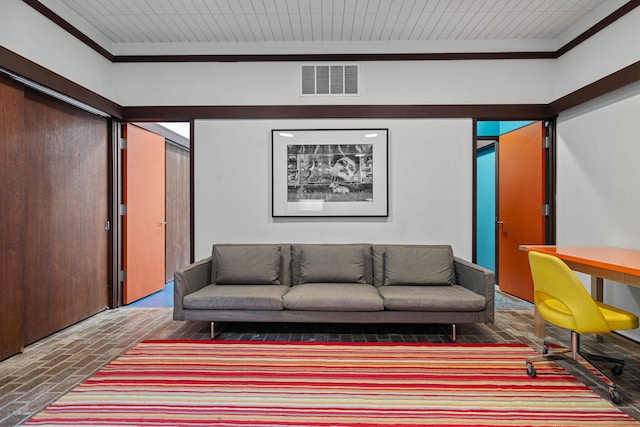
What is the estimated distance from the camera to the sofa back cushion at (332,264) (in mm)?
3451

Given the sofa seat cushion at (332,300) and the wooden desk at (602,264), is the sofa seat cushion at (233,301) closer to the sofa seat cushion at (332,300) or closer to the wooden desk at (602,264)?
the sofa seat cushion at (332,300)

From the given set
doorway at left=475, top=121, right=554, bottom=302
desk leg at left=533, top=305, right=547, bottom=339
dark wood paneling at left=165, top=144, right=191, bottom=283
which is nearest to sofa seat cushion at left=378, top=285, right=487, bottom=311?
desk leg at left=533, top=305, right=547, bottom=339

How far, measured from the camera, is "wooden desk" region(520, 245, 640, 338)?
2109mm

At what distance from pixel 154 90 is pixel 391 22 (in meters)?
2.73

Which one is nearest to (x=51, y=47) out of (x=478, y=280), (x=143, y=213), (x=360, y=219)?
(x=143, y=213)

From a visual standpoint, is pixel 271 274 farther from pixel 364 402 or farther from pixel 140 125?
pixel 140 125

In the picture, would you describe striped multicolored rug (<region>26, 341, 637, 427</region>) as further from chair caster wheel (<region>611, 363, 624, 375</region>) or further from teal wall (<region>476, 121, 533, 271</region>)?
teal wall (<region>476, 121, 533, 271</region>)

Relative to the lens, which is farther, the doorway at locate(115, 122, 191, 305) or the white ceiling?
the doorway at locate(115, 122, 191, 305)

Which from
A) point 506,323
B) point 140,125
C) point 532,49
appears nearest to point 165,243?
point 140,125

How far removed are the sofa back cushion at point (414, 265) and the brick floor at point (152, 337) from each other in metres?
0.46

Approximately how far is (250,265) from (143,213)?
1895 millimetres

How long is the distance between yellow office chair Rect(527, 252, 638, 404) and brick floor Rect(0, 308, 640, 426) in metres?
0.30

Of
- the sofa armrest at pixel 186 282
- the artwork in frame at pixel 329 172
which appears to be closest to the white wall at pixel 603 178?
the artwork in frame at pixel 329 172

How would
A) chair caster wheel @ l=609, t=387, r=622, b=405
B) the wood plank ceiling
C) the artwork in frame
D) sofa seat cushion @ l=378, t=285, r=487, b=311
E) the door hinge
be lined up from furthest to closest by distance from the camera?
the door hinge < the artwork in frame < the wood plank ceiling < sofa seat cushion @ l=378, t=285, r=487, b=311 < chair caster wheel @ l=609, t=387, r=622, b=405
